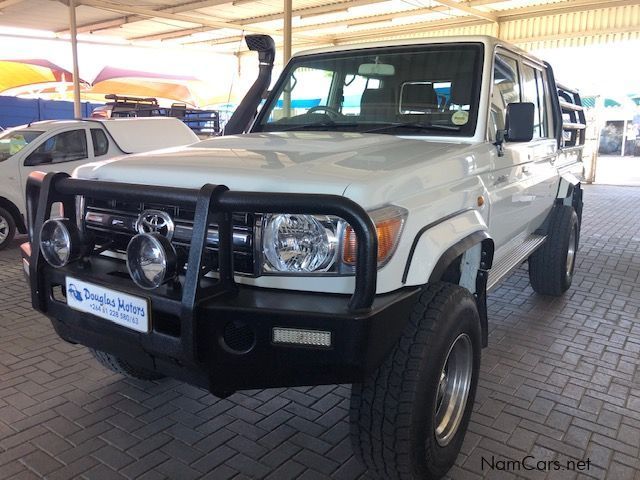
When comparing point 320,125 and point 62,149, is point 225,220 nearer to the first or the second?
point 320,125

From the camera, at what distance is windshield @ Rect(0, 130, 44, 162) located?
7.51m

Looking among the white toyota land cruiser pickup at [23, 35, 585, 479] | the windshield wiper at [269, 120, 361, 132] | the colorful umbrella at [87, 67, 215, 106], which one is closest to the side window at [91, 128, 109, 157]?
the windshield wiper at [269, 120, 361, 132]

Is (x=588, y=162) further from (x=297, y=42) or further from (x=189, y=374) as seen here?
(x=189, y=374)

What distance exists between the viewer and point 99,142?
8.00 meters

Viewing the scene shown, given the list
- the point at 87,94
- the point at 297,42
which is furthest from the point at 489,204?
the point at 87,94

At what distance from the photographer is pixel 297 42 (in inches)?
756

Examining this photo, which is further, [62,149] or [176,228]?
[62,149]

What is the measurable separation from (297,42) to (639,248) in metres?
14.8

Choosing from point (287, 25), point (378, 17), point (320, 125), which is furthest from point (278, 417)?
point (378, 17)

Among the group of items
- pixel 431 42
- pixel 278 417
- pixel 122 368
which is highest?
pixel 431 42

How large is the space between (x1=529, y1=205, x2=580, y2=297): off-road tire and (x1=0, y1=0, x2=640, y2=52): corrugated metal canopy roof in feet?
26.0

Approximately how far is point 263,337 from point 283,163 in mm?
726

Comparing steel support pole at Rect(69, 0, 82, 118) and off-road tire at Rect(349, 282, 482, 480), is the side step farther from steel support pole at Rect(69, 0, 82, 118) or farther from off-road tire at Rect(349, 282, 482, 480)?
steel support pole at Rect(69, 0, 82, 118)
